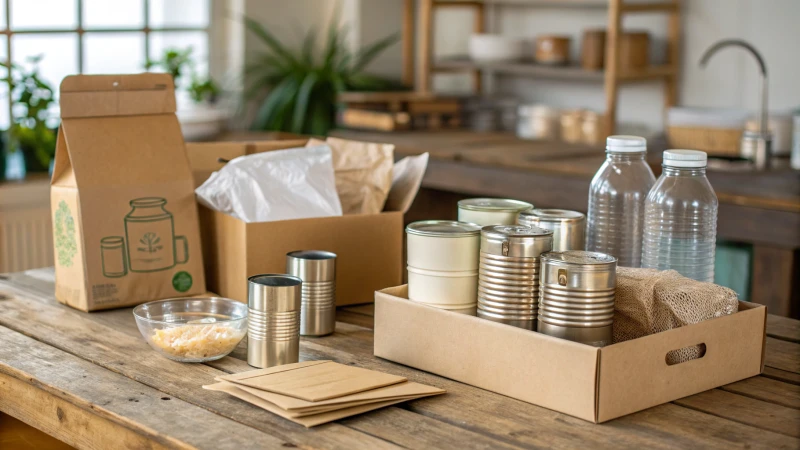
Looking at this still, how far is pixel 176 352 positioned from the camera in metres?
1.37

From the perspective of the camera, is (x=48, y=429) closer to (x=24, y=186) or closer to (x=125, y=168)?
(x=125, y=168)

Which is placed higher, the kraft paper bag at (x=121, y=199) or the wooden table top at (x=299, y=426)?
the kraft paper bag at (x=121, y=199)

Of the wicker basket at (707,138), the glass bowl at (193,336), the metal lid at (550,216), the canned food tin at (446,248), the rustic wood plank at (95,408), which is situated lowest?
the rustic wood plank at (95,408)

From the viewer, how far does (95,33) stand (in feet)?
13.5

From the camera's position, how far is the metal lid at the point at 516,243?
4.14 feet

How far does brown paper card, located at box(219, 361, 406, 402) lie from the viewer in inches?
47.1

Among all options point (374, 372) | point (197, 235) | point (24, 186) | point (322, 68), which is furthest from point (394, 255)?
point (322, 68)

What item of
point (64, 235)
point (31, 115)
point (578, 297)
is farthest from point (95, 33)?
point (578, 297)

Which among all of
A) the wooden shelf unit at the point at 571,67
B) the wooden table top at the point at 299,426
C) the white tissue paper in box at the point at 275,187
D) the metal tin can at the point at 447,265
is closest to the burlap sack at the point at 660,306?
the wooden table top at the point at 299,426

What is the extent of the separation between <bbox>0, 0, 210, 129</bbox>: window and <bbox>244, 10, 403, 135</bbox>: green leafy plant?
11.6 inches

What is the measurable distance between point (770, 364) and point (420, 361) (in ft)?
1.74

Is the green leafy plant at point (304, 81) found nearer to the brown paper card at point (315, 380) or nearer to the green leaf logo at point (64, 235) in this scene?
the green leaf logo at point (64, 235)

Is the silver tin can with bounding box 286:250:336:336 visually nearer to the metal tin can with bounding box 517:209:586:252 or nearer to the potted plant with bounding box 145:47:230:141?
the metal tin can with bounding box 517:209:586:252

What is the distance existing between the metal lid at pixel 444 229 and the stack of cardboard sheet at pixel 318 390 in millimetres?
208
